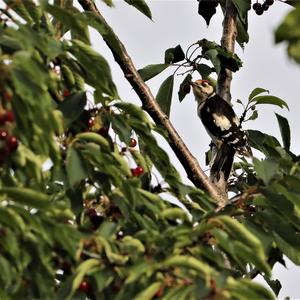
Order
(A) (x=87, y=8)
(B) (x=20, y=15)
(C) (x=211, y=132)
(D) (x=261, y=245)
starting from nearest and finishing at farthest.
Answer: (D) (x=261, y=245) < (B) (x=20, y=15) < (A) (x=87, y=8) < (C) (x=211, y=132)

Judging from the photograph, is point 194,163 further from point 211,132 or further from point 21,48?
point 211,132

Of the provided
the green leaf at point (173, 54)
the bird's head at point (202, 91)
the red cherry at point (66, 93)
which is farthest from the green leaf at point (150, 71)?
the bird's head at point (202, 91)

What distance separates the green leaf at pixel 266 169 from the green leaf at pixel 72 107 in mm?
747

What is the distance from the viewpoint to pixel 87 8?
561 centimetres

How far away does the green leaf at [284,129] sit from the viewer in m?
5.70

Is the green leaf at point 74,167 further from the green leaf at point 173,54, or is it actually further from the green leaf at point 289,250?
the green leaf at point 173,54

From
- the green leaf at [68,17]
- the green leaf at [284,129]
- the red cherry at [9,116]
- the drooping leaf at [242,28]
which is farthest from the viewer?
the drooping leaf at [242,28]

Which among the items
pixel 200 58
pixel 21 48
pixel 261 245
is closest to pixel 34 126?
pixel 21 48

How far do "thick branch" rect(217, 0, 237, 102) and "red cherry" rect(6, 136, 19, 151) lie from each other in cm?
347

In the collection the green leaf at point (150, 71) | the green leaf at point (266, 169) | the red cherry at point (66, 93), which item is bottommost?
the green leaf at point (266, 169)

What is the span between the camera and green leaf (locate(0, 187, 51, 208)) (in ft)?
10.8

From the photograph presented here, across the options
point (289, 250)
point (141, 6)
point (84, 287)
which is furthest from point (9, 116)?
point (141, 6)

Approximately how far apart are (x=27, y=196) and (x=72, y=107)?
2.42 feet

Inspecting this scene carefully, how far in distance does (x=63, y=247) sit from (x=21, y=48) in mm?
750
